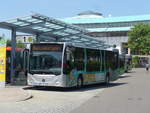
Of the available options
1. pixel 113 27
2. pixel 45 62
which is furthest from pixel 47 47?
pixel 113 27

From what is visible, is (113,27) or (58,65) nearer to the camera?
(58,65)

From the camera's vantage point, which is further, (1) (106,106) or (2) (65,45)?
(2) (65,45)

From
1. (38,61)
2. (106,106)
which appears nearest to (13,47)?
(38,61)

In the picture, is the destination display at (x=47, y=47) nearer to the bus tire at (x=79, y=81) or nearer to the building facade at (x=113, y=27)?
the bus tire at (x=79, y=81)

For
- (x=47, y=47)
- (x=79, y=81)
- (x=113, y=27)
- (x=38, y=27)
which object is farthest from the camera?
(x=113, y=27)

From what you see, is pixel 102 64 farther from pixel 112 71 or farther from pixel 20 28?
pixel 20 28

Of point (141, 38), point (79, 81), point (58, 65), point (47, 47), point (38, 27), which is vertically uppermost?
point (141, 38)

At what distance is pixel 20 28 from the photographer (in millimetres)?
23000

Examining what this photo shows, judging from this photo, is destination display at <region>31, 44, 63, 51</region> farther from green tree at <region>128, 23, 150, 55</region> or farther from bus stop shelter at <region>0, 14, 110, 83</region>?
green tree at <region>128, 23, 150, 55</region>

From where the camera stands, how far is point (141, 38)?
86562 mm

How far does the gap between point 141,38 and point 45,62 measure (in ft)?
228

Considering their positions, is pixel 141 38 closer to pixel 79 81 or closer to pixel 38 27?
pixel 38 27

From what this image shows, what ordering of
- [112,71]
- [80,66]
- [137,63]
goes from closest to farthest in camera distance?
1. [80,66]
2. [112,71]
3. [137,63]

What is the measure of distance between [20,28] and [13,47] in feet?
4.57
